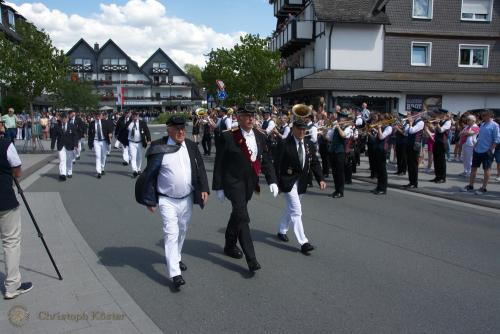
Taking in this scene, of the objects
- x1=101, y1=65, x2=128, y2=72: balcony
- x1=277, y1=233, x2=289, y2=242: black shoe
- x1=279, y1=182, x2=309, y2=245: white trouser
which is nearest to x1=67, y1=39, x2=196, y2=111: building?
x1=101, y1=65, x2=128, y2=72: balcony

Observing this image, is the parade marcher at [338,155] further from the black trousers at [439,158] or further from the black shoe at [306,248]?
the black shoe at [306,248]

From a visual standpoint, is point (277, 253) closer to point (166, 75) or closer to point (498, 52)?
point (498, 52)

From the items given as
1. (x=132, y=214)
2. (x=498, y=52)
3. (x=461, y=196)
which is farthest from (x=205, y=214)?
(x=498, y=52)

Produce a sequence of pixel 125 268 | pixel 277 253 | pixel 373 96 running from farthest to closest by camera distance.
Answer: pixel 373 96 < pixel 277 253 < pixel 125 268

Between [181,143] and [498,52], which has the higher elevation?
[498,52]

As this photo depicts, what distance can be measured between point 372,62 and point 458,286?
25889 millimetres

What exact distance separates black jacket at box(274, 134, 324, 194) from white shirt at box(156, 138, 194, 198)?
1760mm

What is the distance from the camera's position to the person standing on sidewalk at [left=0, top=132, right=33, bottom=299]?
181 inches

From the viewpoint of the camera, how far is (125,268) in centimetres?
561

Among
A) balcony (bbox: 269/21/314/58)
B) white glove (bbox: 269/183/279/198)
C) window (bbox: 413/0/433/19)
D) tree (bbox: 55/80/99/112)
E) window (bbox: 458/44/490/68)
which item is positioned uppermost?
window (bbox: 413/0/433/19)

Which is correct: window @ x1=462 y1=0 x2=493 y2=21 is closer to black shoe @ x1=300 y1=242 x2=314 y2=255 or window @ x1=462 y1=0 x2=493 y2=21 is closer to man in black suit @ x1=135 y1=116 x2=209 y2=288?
black shoe @ x1=300 y1=242 x2=314 y2=255

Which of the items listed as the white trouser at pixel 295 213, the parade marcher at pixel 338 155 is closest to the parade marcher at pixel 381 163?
the parade marcher at pixel 338 155

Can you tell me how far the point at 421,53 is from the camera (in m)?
29.9

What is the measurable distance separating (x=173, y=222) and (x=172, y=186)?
0.38 m
